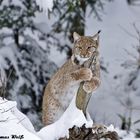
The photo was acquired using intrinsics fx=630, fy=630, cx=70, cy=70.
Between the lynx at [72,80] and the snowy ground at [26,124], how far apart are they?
0.86 ft

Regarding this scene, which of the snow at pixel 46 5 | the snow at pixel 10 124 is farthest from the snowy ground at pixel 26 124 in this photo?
the snow at pixel 46 5

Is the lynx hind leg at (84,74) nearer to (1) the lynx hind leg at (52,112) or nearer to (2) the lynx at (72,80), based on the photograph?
(2) the lynx at (72,80)

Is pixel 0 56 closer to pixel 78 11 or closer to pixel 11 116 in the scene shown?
pixel 78 11

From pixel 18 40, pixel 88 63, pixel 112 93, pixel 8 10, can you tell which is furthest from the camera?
pixel 112 93

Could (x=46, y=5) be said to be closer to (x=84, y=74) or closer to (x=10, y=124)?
(x=84, y=74)

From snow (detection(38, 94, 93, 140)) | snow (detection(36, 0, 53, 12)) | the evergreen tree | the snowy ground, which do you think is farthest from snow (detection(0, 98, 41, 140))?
the evergreen tree

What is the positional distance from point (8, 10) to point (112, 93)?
420cm

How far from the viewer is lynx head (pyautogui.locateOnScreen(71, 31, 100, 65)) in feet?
14.4

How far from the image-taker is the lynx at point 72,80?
4371 millimetres

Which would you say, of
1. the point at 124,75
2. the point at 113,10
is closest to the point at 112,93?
the point at 124,75

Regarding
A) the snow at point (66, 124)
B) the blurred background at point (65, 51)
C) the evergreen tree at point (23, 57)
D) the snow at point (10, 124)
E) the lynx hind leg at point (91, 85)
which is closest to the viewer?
the snow at point (10, 124)

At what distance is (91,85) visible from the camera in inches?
169

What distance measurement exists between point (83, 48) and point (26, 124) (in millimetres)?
701

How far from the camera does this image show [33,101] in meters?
10.7
